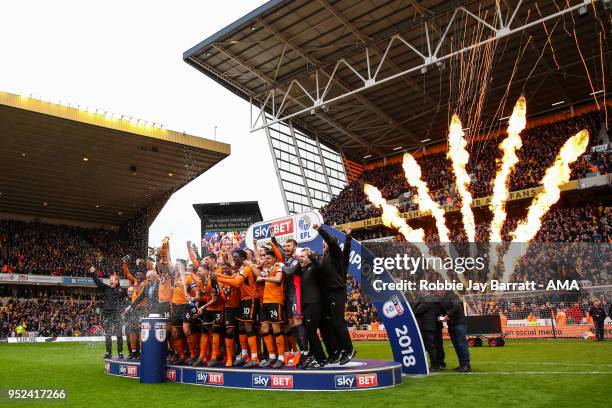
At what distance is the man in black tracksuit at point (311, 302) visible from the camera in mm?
7121

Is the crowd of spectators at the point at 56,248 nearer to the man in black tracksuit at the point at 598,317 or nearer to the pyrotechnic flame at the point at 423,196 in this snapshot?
the pyrotechnic flame at the point at 423,196

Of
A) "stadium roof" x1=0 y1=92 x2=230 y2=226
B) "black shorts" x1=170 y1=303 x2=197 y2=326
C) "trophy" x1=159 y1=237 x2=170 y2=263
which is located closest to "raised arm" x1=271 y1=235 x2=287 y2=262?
"black shorts" x1=170 y1=303 x2=197 y2=326

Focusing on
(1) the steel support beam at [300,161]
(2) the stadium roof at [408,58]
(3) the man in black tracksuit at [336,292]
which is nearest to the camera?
(3) the man in black tracksuit at [336,292]

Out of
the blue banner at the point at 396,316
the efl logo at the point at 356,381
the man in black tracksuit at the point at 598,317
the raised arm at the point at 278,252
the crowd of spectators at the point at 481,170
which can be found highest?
the crowd of spectators at the point at 481,170

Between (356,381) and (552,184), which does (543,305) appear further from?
(356,381)

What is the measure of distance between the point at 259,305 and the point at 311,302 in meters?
0.94

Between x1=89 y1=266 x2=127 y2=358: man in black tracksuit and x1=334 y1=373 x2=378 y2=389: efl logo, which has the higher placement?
x1=89 y1=266 x2=127 y2=358: man in black tracksuit

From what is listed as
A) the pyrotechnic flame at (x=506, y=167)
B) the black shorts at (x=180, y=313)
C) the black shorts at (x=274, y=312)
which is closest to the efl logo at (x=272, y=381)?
the black shorts at (x=274, y=312)

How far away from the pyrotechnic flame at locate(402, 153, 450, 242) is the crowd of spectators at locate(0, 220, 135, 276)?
2184 cm

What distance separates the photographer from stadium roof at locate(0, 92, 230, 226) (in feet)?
81.2

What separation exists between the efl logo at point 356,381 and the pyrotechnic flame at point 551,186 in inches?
A: 758

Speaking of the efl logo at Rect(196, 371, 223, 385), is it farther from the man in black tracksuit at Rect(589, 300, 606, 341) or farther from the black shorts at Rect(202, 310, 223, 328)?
the man in black tracksuit at Rect(589, 300, 606, 341)

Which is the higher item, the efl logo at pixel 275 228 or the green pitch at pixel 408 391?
the efl logo at pixel 275 228

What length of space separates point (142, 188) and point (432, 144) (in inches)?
781
